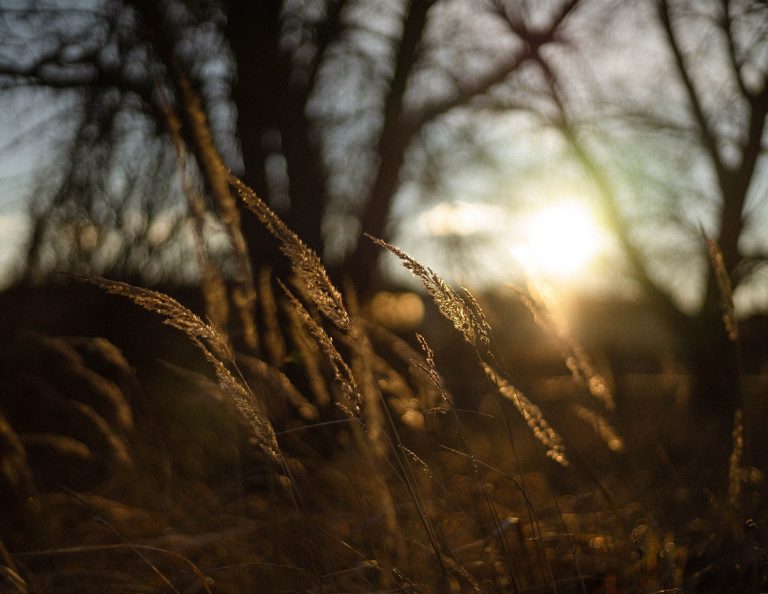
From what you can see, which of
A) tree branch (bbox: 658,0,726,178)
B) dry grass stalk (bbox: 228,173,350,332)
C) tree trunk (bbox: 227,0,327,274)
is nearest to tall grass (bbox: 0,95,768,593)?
dry grass stalk (bbox: 228,173,350,332)

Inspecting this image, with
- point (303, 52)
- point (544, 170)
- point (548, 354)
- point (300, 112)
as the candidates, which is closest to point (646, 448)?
point (544, 170)

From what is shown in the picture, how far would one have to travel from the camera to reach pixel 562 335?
2.23 meters

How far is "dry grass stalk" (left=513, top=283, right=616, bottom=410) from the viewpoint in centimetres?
214

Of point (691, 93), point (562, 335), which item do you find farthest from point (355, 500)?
point (691, 93)

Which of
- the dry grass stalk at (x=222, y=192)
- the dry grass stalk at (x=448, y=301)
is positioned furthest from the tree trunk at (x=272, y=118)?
the dry grass stalk at (x=448, y=301)

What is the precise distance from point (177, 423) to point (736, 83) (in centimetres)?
458

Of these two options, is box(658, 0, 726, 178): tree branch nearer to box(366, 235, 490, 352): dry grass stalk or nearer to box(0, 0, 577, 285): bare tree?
box(0, 0, 577, 285): bare tree

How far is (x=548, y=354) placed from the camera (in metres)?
8.56

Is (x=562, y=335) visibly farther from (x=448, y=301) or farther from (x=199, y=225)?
(x=199, y=225)

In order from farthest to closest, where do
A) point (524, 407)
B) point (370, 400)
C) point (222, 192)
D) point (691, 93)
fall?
1. point (691, 93)
2. point (222, 192)
3. point (524, 407)
4. point (370, 400)

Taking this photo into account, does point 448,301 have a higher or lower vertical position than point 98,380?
higher

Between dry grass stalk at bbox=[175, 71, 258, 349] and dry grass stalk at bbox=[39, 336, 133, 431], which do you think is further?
dry grass stalk at bbox=[39, 336, 133, 431]

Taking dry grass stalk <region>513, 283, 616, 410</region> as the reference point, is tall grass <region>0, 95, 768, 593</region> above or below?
below

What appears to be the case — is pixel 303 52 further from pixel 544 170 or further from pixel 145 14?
pixel 544 170
